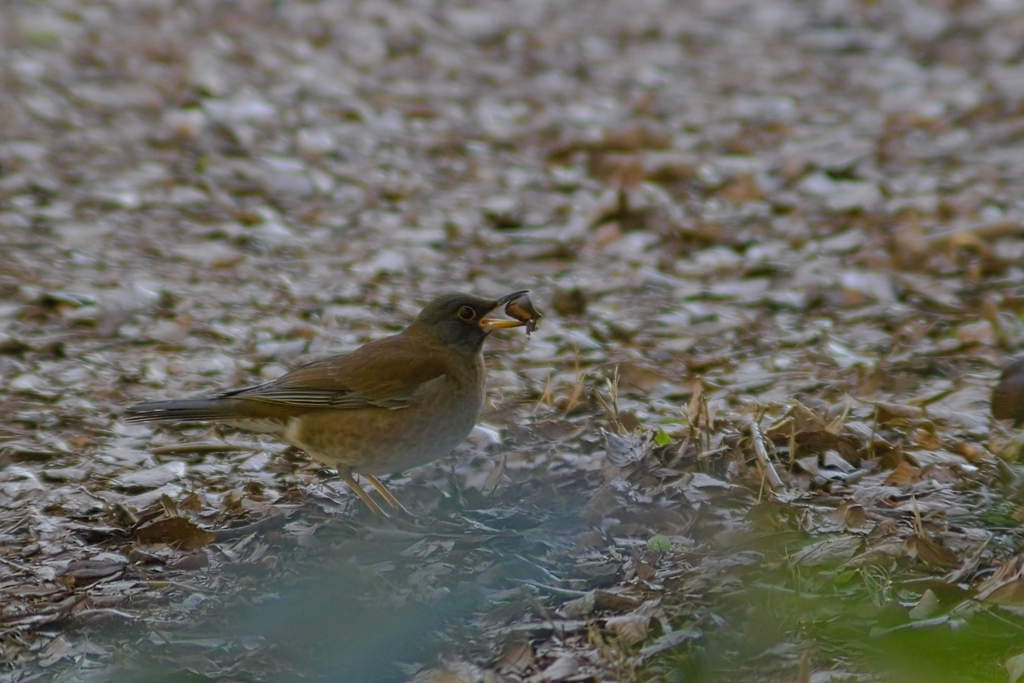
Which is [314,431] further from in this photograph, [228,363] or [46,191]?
[46,191]

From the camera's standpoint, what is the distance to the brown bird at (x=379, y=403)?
4.55 m

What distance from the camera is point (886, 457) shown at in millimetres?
4617

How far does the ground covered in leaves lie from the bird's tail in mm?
328

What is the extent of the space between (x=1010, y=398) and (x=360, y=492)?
9.50ft

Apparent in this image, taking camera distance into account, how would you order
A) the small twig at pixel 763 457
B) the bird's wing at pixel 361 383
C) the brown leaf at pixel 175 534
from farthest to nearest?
the bird's wing at pixel 361 383 → the small twig at pixel 763 457 → the brown leaf at pixel 175 534

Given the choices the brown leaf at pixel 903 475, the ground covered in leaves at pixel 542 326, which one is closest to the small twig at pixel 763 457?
the ground covered in leaves at pixel 542 326

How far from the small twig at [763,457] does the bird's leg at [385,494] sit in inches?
56.2

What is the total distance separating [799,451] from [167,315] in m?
3.77

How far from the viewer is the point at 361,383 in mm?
4738

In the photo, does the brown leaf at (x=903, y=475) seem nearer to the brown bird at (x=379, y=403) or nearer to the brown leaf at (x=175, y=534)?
the brown bird at (x=379, y=403)

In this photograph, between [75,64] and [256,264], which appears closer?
[256,264]

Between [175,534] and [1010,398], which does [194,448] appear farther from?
[1010,398]

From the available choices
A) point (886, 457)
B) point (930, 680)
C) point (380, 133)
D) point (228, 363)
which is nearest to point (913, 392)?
point (886, 457)

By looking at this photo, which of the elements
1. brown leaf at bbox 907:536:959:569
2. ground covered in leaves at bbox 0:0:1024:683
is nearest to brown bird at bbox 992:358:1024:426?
ground covered in leaves at bbox 0:0:1024:683
